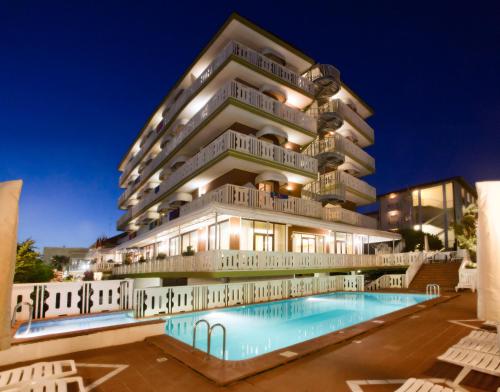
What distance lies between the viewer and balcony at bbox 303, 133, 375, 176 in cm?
2712

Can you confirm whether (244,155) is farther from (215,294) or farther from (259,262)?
(215,294)

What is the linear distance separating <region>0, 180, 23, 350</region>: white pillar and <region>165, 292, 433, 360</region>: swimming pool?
18.4ft

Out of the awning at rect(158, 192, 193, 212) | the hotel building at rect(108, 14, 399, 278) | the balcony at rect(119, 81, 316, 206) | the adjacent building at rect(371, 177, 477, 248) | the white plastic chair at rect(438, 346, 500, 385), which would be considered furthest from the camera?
the adjacent building at rect(371, 177, 477, 248)

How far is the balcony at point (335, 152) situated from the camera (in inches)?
1068

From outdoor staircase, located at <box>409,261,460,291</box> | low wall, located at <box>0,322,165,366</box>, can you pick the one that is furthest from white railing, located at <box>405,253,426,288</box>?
low wall, located at <box>0,322,165,366</box>

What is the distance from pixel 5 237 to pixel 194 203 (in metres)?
18.4

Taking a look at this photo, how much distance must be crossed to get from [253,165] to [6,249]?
17.0 m

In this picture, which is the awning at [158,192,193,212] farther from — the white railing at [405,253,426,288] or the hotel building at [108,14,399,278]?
the white railing at [405,253,426,288]

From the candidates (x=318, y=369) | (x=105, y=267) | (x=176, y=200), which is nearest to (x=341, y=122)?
A: (x=176, y=200)

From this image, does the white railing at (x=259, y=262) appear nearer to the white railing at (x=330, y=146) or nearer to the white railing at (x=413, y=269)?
the white railing at (x=413, y=269)

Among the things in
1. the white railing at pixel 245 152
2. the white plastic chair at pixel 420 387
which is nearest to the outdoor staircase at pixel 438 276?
the white railing at pixel 245 152

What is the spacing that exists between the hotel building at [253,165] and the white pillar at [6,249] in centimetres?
1050

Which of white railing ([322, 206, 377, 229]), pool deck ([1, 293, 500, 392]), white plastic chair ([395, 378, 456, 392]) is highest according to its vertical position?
white railing ([322, 206, 377, 229])

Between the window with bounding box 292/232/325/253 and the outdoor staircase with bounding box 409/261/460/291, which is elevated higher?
the window with bounding box 292/232/325/253
